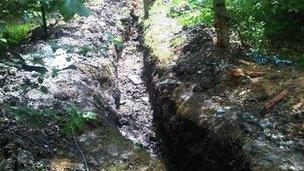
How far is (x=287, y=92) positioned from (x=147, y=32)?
18.2ft

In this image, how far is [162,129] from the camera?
23.6 ft

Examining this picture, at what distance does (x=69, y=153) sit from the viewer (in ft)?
17.6

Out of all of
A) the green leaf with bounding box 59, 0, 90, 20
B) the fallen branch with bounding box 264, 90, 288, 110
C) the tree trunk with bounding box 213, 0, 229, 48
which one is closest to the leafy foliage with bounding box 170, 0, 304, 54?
the tree trunk with bounding box 213, 0, 229, 48

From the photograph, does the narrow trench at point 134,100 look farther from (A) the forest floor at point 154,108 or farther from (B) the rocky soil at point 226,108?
(B) the rocky soil at point 226,108

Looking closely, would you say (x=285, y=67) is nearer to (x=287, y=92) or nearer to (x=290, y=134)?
(x=287, y=92)

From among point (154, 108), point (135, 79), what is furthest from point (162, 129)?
point (135, 79)

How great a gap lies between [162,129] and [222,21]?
226cm

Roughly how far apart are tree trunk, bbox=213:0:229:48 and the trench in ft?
4.47

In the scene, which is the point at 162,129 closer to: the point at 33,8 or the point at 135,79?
the point at 135,79

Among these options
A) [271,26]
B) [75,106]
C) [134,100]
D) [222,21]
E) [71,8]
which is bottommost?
[134,100]

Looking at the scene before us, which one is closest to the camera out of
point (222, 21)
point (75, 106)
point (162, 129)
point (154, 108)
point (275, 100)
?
point (275, 100)

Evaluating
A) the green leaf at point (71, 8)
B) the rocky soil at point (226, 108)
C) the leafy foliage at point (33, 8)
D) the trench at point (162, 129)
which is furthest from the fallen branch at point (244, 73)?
the green leaf at point (71, 8)

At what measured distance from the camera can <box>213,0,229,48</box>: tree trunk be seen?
729cm

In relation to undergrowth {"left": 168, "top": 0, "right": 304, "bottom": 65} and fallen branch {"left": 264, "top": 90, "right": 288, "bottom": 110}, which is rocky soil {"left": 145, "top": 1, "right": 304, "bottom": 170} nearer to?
fallen branch {"left": 264, "top": 90, "right": 288, "bottom": 110}
